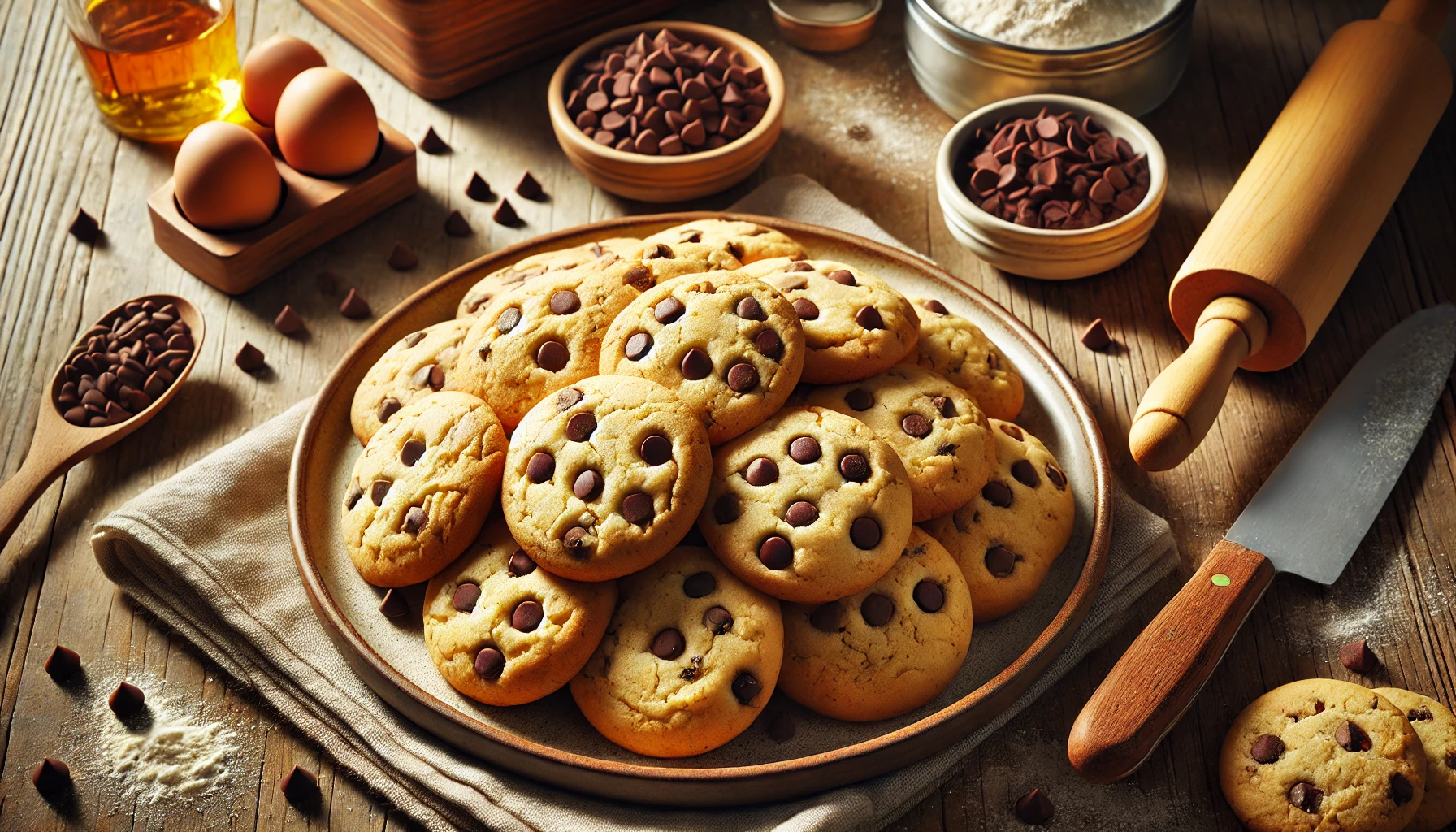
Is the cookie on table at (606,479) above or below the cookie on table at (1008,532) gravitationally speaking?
above

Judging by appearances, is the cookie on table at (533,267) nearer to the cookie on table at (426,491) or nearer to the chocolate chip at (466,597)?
the cookie on table at (426,491)

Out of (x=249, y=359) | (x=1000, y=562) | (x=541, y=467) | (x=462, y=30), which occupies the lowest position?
(x=249, y=359)

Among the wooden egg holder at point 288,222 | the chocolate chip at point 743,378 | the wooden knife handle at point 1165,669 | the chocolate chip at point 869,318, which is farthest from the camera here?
the wooden egg holder at point 288,222

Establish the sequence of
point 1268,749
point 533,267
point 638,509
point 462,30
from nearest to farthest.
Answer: point 638,509, point 1268,749, point 533,267, point 462,30

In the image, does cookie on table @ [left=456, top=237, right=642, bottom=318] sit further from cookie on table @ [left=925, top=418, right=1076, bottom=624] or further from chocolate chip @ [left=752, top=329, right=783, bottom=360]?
cookie on table @ [left=925, top=418, right=1076, bottom=624]

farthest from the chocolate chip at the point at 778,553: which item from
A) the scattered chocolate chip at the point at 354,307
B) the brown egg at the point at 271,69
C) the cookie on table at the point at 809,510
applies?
the brown egg at the point at 271,69

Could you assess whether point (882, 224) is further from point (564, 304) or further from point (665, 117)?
point (564, 304)

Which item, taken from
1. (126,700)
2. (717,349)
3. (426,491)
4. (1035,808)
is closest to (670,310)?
(717,349)

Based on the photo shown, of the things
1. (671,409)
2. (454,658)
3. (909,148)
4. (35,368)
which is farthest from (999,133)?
(35,368)
